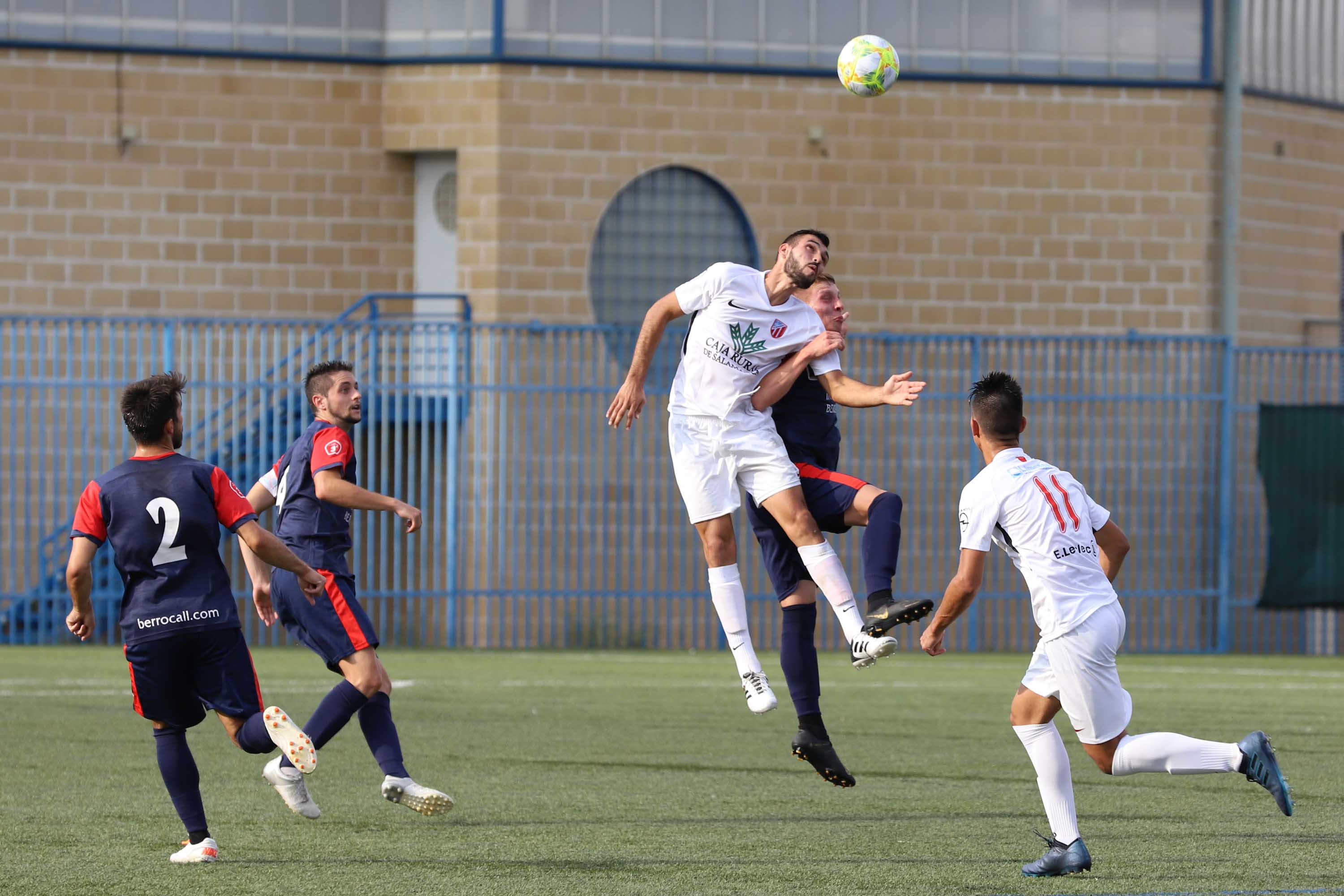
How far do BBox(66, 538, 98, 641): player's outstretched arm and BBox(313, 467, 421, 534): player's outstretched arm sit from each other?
113 centimetres

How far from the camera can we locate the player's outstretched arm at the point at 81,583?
6.61 meters

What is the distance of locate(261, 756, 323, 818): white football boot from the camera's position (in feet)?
24.5

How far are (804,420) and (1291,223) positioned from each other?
13.8 m

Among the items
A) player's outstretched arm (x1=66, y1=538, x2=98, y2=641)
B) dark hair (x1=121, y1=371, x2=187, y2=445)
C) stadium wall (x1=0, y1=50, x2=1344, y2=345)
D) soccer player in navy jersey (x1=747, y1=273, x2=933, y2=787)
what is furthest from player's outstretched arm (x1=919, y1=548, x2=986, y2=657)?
stadium wall (x1=0, y1=50, x2=1344, y2=345)

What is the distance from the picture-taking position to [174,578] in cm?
677

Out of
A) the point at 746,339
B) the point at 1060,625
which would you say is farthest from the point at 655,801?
the point at 1060,625

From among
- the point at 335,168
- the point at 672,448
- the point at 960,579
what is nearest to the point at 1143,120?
the point at 335,168

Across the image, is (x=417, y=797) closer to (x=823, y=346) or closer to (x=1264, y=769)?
(x=823, y=346)

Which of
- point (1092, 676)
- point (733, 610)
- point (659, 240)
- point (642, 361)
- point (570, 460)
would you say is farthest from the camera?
point (659, 240)

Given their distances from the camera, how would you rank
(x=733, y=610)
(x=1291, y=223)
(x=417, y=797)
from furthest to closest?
1. (x=1291, y=223)
2. (x=733, y=610)
3. (x=417, y=797)

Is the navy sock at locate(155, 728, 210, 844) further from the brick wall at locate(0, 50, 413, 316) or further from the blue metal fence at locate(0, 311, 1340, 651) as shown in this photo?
the brick wall at locate(0, 50, 413, 316)

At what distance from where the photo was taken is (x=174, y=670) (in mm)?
6855

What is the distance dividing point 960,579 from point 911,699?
6.97 meters

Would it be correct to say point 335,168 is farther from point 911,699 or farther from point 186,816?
point 186,816
